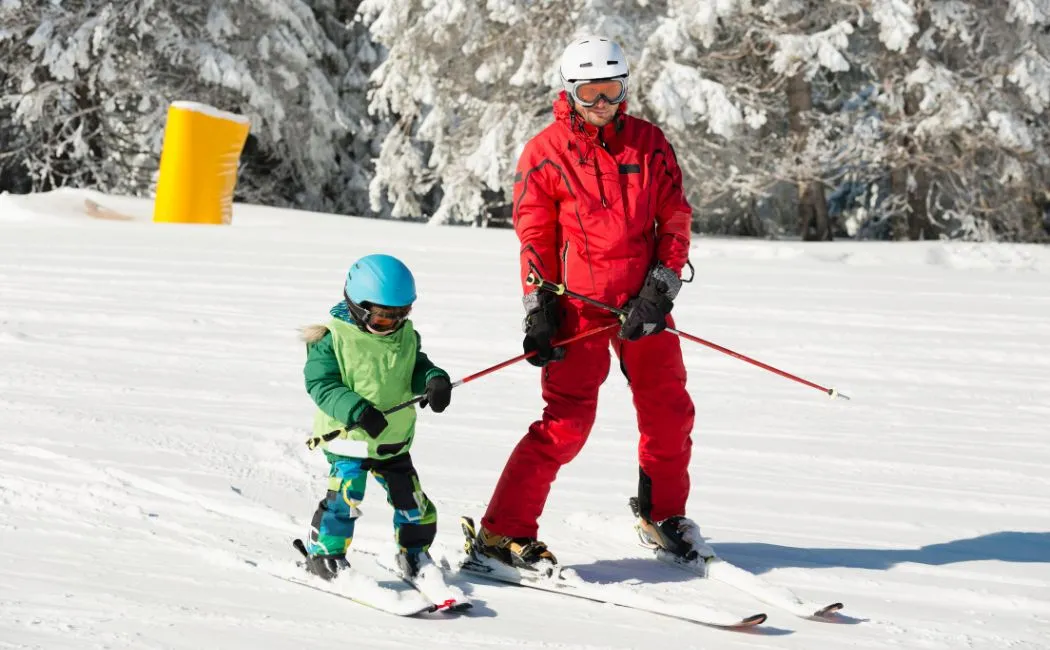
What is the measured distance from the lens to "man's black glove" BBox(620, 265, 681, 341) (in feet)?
13.4

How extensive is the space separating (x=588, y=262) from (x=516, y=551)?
946 millimetres

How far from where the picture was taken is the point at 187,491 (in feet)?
16.2

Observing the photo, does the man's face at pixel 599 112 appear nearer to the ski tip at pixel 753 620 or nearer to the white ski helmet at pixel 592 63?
the white ski helmet at pixel 592 63

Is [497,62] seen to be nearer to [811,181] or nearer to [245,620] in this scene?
[811,181]

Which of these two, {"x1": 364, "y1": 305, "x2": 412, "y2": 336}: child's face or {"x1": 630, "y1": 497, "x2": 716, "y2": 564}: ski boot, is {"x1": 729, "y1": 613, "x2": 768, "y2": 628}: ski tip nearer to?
{"x1": 630, "y1": 497, "x2": 716, "y2": 564}: ski boot

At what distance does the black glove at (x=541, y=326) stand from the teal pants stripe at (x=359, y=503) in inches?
20.8

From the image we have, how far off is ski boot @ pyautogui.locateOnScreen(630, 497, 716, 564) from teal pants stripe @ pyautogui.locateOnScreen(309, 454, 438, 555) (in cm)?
86

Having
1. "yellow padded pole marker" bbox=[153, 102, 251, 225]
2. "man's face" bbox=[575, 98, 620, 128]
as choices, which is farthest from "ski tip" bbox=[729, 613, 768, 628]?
"yellow padded pole marker" bbox=[153, 102, 251, 225]

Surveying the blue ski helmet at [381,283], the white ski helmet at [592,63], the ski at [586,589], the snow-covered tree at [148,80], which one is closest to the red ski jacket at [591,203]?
the white ski helmet at [592,63]

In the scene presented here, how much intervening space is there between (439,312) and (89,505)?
4.51 metres

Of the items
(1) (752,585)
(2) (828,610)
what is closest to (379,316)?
(1) (752,585)

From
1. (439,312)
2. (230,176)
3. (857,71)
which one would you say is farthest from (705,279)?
(857,71)

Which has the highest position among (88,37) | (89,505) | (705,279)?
(88,37)

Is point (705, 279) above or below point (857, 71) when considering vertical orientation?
below
